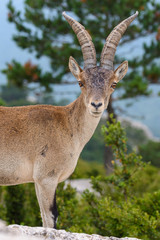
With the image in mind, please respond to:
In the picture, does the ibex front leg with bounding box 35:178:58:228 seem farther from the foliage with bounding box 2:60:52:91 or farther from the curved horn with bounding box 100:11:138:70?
the foliage with bounding box 2:60:52:91

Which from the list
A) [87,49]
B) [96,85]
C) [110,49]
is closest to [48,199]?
[96,85]

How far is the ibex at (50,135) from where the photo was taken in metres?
6.20

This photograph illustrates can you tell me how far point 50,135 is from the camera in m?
6.48

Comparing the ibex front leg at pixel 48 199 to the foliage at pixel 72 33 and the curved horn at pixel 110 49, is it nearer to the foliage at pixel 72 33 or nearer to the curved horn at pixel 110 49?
the curved horn at pixel 110 49

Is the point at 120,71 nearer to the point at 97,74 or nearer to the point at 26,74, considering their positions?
the point at 97,74

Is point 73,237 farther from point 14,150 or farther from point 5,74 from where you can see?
point 5,74

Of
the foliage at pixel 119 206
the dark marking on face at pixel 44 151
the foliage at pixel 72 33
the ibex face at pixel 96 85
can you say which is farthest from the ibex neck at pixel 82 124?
the foliage at pixel 72 33

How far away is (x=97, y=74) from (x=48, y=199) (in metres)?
2.61

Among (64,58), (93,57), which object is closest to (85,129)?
(93,57)

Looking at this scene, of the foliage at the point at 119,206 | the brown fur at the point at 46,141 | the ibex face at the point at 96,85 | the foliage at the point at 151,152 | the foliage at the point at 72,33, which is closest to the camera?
the ibex face at the point at 96,85

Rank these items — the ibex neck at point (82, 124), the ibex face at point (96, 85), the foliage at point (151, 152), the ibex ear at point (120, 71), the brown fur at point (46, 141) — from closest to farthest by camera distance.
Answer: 1. the ibex face at point (96, 85)
2. the brown fur at point (46, 141)
3. the ibex neck at point (82, 124)
4. the ibex ear at point (120, 71)
5. the foliage at point (151, 152)

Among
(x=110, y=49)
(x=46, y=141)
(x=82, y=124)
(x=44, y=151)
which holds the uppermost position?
(x=110, y=49)

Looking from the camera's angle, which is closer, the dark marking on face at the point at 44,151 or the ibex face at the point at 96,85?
the ibex face at the point at 96,85

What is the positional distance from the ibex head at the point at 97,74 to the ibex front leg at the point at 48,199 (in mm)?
1596
